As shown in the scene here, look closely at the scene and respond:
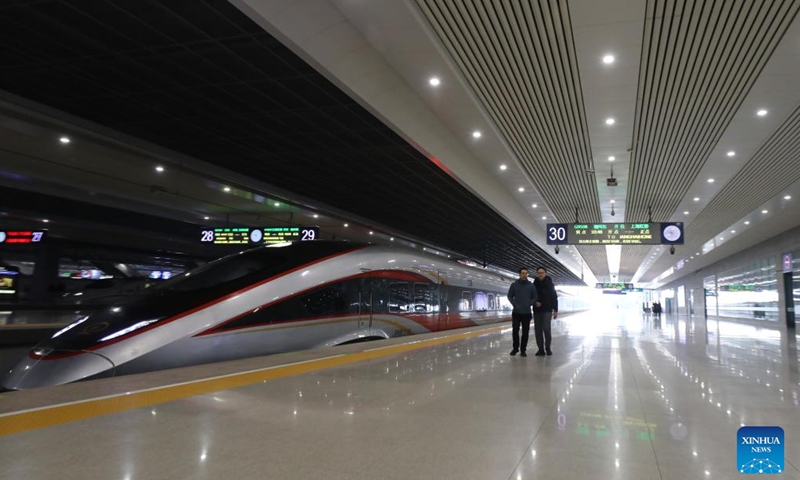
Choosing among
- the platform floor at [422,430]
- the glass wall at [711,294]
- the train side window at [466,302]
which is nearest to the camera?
the platform floor at [422,430]

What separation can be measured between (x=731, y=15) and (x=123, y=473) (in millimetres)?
7972

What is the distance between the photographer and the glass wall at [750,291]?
27531 mm

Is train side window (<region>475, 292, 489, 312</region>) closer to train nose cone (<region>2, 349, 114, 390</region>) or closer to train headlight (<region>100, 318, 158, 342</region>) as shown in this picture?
train headlight (<region>100, 318, 158, 342</region>)

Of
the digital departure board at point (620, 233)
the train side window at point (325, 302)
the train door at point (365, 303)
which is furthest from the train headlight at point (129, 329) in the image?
the digital departure board at point (620, 233)

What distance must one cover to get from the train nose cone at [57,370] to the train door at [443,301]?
31.7 feet

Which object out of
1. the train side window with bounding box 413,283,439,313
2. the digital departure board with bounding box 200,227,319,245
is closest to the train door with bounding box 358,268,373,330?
the train side window with bounding box 413,283,439,313

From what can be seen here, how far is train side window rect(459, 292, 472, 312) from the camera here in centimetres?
1664

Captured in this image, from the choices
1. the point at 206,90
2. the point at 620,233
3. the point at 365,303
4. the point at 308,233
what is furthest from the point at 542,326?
the point at 620,233

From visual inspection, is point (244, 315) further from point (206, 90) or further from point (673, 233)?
point (673, 233)

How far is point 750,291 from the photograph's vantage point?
32.4m

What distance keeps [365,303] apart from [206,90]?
4757 mm

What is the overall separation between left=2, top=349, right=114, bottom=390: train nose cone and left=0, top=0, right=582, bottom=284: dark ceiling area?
3.90 meters

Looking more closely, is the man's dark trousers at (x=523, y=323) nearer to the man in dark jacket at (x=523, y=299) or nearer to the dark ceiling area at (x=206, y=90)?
the man in dark jacket at (x=523, y=299)

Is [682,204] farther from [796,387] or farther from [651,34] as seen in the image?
[796,387]
